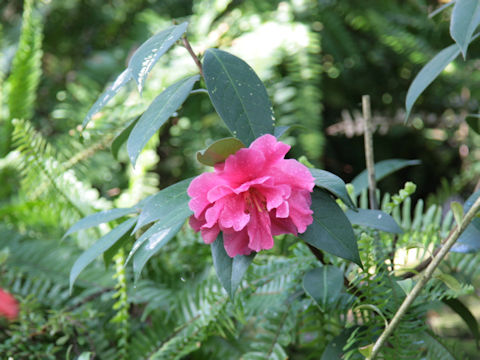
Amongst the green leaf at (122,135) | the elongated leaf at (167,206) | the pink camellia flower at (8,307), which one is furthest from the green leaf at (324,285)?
the pink camellia flower at (8,307)

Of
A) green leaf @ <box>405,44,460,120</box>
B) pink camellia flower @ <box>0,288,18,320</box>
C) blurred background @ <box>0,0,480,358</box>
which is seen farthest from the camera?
blurred background @ <box>0,0,480,358</box>

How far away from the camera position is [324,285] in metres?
0.50

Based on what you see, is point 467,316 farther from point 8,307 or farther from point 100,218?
point 8,307

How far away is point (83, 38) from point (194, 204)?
54.9 inches

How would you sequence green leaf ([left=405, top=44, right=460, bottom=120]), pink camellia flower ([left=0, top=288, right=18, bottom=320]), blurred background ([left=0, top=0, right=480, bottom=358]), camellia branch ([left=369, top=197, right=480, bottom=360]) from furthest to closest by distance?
1. blurred background ([left=0, top=0, right=480, bottom=358])
2. pink camellia flower ([left=0, top=288, right=18, bottom=320])
3. green leaf ([left=405, top=44, right=460, bottom=120])
4. camellia branch ([left=369, top=197, right=480, bottom=360])

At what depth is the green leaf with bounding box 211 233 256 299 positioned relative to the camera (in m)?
0.42

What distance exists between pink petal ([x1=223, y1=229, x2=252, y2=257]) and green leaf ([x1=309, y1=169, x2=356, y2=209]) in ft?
0.28

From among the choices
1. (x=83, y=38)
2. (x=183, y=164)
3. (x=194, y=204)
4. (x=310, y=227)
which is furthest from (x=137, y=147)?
(x=83, y=38)

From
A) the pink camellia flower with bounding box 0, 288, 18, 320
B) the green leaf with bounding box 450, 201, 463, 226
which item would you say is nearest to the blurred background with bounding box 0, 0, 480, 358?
the pink camellia flower with bounding box 0, 288, 18, 320

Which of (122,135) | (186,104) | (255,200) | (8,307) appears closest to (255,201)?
(255,200)

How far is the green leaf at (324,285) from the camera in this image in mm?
486

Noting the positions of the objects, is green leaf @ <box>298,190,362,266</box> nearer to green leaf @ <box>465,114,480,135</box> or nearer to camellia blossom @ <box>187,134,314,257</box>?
camellia blossom @ <box>187,134,314,257</box>

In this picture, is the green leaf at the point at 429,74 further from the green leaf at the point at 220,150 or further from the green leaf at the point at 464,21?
the green leaf at the point at 220,150

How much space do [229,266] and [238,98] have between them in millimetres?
165
